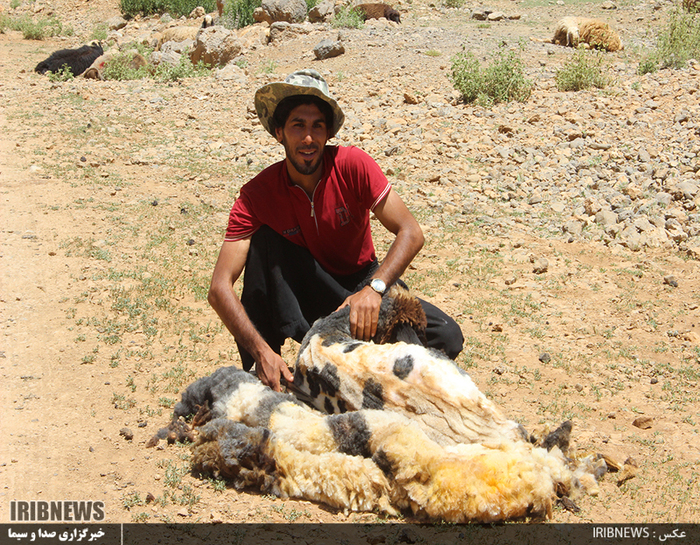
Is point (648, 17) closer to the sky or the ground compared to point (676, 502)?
closer to the sky

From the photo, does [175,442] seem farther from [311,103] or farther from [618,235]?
[618,235]

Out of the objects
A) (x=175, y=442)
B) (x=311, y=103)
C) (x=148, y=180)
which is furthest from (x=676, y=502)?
(x=148, y=180)

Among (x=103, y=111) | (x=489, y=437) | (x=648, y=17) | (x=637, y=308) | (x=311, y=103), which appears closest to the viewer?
(x=489, y=437)

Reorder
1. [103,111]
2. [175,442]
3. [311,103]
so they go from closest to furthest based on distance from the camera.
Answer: [175,442] → [311,103] → [103,111]

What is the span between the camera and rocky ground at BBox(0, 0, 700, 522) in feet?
9.50

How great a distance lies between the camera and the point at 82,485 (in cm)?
262

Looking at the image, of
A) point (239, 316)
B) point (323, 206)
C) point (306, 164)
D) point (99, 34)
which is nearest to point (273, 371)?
point (239, 316)

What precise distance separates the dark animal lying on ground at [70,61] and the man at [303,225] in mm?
9517

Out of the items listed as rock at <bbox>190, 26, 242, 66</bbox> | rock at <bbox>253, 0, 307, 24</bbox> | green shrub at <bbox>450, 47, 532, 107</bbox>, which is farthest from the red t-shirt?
rock at <bbox>253, 0, 307, 24</bbox>

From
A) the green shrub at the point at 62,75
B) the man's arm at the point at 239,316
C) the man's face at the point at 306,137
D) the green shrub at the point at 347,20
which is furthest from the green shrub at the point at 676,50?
the green shrub at the point at 62,75

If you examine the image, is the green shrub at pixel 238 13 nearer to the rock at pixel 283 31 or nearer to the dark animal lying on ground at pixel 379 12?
the rock at pixel 283 31

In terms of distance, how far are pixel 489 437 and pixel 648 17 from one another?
15.0 metres

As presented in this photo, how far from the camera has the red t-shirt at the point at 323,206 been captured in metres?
3.21

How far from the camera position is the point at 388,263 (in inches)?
118
